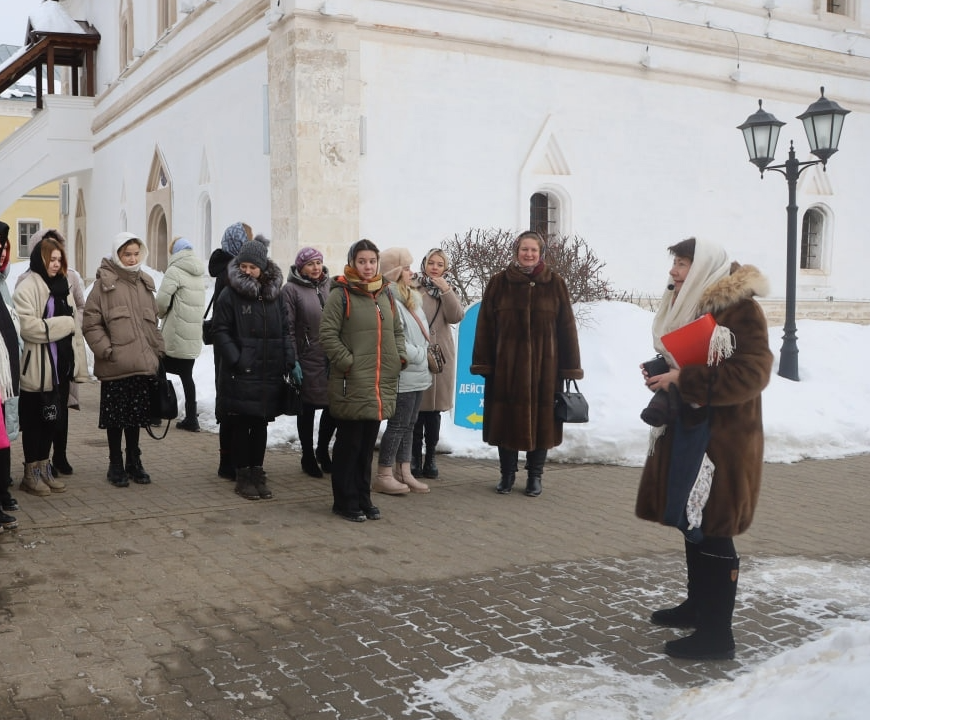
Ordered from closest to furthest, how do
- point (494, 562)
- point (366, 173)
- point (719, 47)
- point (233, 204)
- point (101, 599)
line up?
point (101, 599) < point (494, 562) < point (366, 173) < point (233, 204) < point (719, 47)

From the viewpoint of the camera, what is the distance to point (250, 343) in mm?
6773

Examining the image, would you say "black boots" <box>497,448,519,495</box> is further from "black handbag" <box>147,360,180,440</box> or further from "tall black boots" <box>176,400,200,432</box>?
"tall black boots" <box>176,400,200,432</box>

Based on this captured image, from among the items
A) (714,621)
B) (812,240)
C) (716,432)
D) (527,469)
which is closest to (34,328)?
(527,469)

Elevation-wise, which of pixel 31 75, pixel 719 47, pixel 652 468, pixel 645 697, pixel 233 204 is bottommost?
pixel 645 697

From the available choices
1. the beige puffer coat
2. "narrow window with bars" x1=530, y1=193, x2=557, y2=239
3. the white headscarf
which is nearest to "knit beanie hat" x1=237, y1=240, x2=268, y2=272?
the beige puffer coat

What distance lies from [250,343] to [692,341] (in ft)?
12.0

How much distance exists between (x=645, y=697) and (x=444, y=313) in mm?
4421

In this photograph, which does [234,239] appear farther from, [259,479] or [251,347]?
[259,479]

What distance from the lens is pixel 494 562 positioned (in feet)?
18.0

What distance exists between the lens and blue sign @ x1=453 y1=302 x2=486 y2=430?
28.6 ft

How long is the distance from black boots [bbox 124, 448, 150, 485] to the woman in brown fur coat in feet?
8.39

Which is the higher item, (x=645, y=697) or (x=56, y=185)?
(x=56, y=185)

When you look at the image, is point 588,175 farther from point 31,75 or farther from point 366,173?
point 31,75
